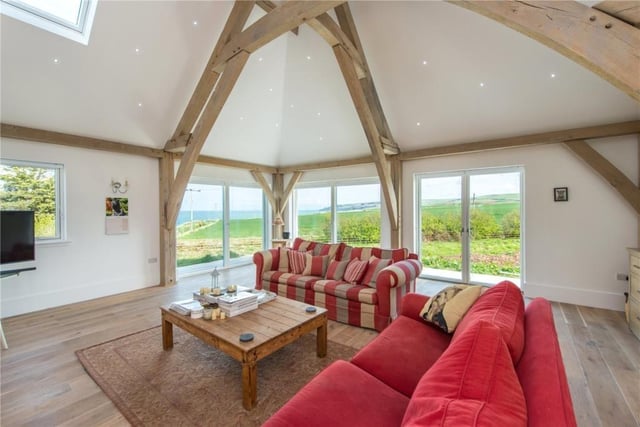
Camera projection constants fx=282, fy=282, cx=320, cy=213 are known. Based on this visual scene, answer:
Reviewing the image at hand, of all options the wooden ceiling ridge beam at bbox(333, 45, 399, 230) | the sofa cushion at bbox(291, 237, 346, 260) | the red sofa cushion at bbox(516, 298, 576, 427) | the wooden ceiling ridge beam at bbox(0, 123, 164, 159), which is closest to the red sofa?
the red sofa cushion at bbox(516, 298, 576, 427)

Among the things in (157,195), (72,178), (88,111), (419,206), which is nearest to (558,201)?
(419,206)

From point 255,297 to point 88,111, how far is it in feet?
12.4

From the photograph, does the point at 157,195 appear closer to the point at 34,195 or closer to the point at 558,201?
the point at 34,195

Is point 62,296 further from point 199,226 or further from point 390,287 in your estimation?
point 390,287

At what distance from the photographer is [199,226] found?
6.32 meters

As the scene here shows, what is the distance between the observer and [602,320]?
3.47 metres

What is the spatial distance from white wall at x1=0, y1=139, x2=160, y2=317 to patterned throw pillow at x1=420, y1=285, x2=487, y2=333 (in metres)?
4.94

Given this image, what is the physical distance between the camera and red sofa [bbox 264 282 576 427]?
0.83 metres

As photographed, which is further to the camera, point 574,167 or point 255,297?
point 574,167

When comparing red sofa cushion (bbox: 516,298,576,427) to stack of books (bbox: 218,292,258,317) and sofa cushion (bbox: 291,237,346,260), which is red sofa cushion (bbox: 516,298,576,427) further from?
sofa cushion (bbox: 291,237,346,260)

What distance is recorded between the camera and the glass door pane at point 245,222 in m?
6.98

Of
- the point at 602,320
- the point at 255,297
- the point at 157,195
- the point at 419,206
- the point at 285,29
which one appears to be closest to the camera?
the point at 255,297

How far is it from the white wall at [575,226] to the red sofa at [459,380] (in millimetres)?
3259

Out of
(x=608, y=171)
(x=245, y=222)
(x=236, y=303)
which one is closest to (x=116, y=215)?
(x=245, y=222)
